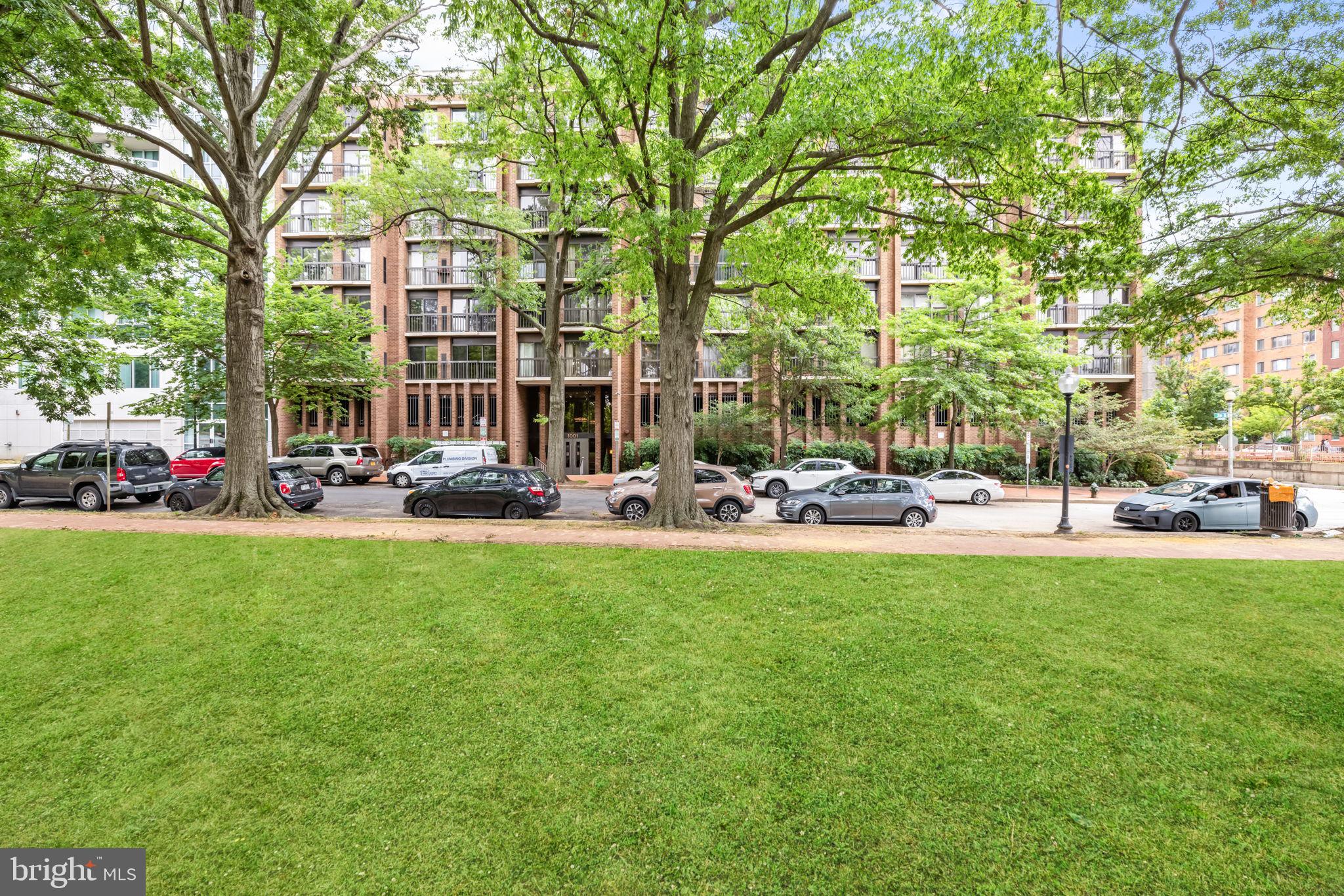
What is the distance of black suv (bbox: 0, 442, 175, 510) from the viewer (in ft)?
48.3

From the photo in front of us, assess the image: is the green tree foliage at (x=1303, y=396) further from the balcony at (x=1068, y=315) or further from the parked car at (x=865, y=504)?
the parked car at (x=865, y=504)

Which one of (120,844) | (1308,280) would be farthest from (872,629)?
(1308,280)

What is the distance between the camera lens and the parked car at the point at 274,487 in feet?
46.1

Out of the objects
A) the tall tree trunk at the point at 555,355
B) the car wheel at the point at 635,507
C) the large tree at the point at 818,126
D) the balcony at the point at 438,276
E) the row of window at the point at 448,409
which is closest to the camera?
the large tree at the point at 818,126

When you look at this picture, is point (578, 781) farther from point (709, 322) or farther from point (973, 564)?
point (709, 322)

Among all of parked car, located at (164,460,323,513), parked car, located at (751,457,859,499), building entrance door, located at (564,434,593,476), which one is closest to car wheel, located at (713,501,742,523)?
parked car, located at (751,457,859,499)

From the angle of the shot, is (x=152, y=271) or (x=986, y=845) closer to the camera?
(x=986, y=845)

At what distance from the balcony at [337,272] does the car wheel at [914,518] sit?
3159 cm

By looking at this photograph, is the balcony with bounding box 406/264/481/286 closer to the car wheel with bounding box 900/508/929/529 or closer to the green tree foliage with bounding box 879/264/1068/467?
the green tree foliage with bounding box 879/264/1068/467

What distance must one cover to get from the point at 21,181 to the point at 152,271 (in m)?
2.58

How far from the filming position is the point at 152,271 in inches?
512

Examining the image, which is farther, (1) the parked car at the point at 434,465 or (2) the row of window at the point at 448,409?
(2) the row of window at the point at 448,409

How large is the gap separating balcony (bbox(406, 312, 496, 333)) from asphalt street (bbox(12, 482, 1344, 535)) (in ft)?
40.5

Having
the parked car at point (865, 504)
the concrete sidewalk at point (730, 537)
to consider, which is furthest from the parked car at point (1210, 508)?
the parked car at point (865, 504)
